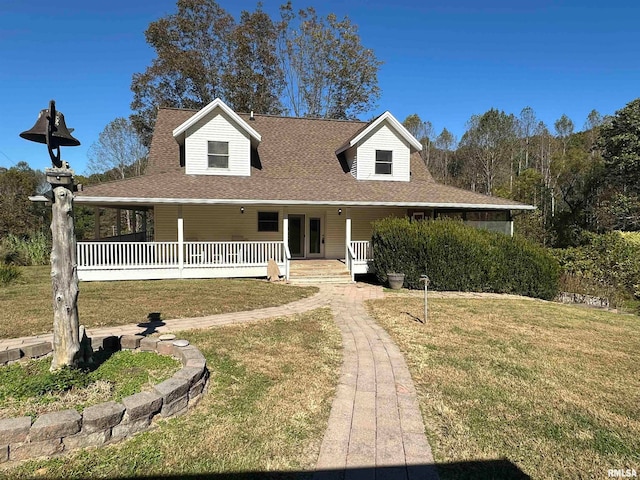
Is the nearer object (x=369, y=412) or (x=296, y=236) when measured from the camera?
(x=369, y=412)

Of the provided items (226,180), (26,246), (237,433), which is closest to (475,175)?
(226,180)

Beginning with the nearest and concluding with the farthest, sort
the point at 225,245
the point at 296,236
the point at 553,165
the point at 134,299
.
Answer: the point at 134,299, the point at 225,245, the point at 296,236, the point at 553,165

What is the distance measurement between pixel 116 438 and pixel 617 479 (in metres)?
4.28

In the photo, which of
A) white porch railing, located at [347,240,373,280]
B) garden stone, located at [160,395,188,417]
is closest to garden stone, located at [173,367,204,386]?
garden stone, located at [160,395,188,417]

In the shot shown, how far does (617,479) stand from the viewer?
2.89m

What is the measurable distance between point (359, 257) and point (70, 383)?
11.0 m

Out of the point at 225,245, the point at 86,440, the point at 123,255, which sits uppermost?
the point at 225,245

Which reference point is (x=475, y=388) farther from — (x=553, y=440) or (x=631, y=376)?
(x=631, y=376)

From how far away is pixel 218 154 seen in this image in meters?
15.0

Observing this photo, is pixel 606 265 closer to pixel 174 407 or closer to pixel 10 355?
pixel 174 407

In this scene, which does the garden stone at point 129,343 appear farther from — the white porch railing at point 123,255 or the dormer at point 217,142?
the dormer at point 217,142

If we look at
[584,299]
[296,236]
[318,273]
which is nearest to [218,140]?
[296,236]

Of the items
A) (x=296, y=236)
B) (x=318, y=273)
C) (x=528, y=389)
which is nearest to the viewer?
(x=528, y=389)

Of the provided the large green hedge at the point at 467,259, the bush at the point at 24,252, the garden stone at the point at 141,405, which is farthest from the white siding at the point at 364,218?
the bush at the point at 24,252
